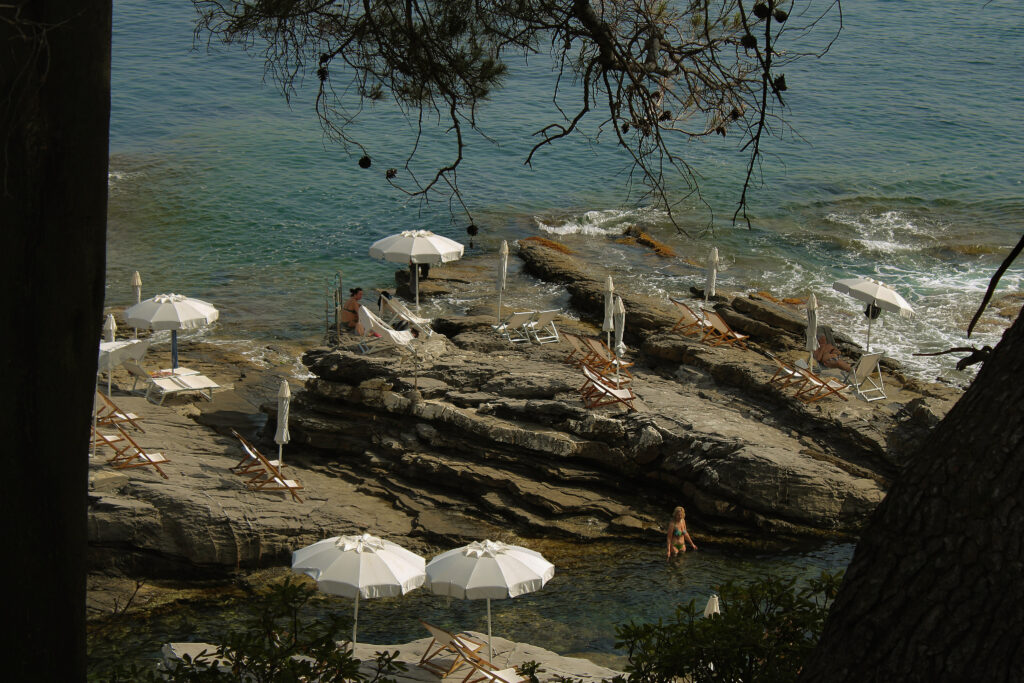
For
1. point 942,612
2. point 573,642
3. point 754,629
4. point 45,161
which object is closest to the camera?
point 942,612

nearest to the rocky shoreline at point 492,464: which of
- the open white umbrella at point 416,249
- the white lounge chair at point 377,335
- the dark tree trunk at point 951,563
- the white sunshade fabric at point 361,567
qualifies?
the white lounge chair at point 377,335

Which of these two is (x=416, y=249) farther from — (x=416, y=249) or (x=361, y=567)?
(x=361, y=567)

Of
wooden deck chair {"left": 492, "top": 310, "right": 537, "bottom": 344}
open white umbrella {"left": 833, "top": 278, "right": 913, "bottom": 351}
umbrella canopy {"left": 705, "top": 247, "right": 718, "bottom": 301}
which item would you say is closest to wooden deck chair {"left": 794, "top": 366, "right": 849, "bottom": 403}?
open white umbrella {"left": 833, "top": 278, "right": 913, "bottom": 351}

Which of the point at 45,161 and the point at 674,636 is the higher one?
the point at 45,161

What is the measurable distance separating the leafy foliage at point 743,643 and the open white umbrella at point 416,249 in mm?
12409

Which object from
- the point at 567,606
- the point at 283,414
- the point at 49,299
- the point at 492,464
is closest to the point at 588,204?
the point at 492,464

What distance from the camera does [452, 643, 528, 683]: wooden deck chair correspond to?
8781 mm

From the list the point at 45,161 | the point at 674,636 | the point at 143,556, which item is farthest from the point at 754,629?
Answer: the point at 143,556

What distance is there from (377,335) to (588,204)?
1595 cm

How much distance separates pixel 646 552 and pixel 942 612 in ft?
29.7

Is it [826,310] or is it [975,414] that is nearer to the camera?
[975,414]

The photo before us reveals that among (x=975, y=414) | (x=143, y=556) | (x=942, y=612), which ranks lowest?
(x=143, y=556)

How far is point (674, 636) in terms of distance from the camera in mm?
4770

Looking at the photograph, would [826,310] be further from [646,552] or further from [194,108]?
[194,108]
